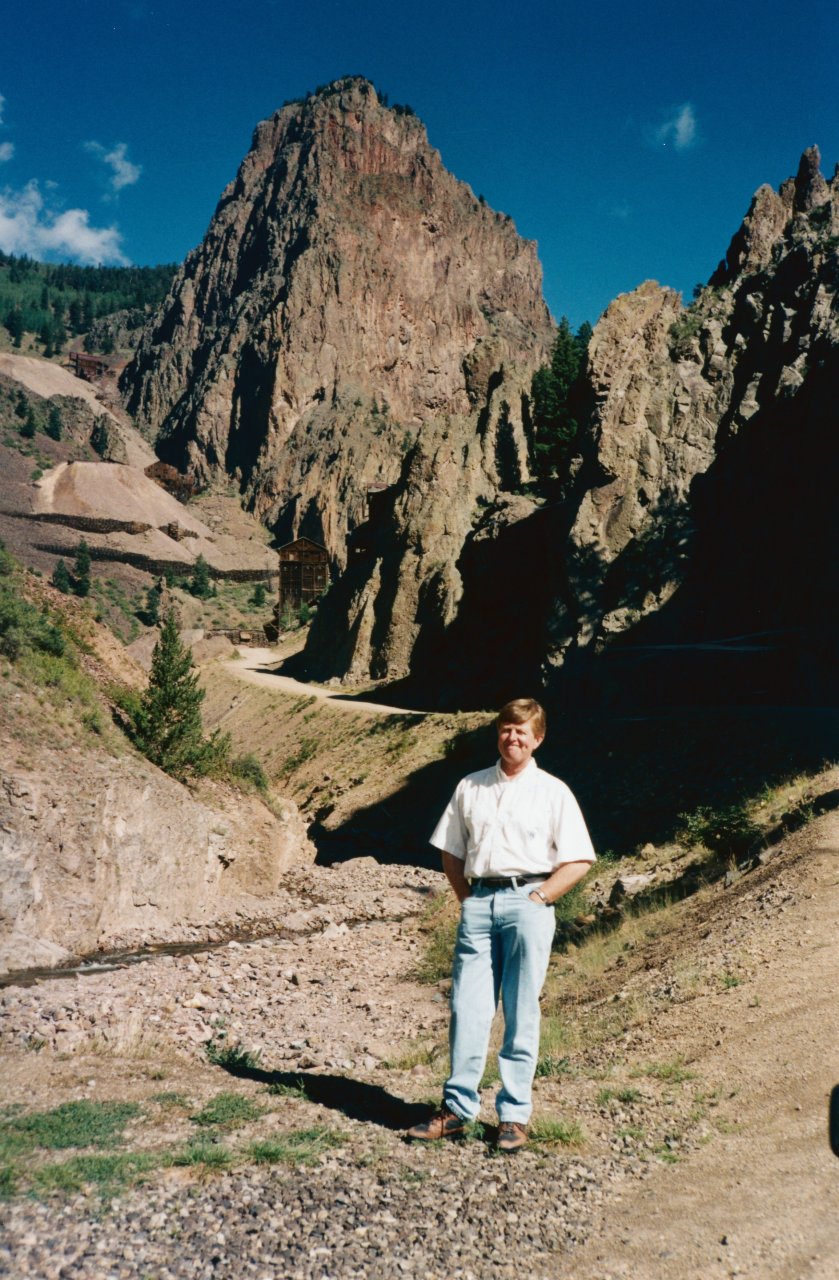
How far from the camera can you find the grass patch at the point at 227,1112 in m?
5.71

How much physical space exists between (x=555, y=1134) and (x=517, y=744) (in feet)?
8.36

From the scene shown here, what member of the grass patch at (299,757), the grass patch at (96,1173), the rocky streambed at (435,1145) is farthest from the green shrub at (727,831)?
the grass patch at (299,757)

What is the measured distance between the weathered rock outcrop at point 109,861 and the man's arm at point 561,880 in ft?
38.6

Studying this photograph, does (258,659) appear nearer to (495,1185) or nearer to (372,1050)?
(372,1050)

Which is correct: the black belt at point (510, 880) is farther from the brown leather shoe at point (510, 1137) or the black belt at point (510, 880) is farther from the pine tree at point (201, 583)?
the pine tree at point (201, 583)

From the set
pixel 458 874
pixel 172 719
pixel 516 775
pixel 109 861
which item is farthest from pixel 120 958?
pixel 516 775

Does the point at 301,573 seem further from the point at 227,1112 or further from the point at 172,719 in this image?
the point at 227,1112

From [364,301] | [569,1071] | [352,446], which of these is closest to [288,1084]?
[569,1071]

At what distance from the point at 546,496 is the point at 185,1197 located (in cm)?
4192

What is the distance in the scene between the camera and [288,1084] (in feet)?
22.5

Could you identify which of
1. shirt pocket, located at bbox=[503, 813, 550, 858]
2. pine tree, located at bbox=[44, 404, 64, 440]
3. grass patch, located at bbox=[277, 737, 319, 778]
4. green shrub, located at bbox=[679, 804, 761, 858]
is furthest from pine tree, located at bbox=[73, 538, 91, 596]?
shirt pocket, located at bbox=[503, 813, 550, 858]

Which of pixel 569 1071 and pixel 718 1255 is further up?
pixel 718 1255

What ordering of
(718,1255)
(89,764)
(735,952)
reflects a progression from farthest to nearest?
(89,764), (735,952), (718,1255)

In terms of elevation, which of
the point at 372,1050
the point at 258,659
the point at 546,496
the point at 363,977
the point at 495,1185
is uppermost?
the point at 546,496
